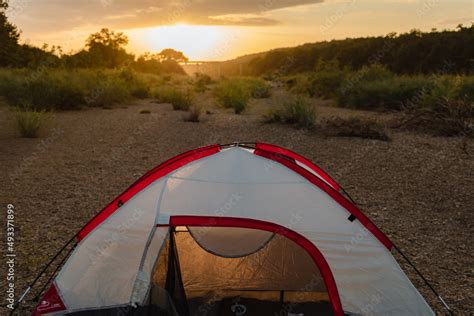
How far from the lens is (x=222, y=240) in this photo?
4234 millimetres

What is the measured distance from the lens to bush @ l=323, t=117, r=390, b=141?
1175cm

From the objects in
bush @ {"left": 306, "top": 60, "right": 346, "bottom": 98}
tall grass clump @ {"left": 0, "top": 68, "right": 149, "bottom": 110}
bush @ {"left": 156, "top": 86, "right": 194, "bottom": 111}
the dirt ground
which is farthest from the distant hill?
the dirt ground

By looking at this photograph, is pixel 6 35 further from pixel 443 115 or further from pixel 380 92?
pixel 380 92

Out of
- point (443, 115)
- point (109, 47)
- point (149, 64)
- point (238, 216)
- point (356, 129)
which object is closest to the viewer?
point (238, 216)

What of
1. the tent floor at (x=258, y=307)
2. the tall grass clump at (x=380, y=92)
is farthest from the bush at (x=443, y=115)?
the tent floor at (x=258, y=307)

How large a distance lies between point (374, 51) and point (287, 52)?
29.3 m

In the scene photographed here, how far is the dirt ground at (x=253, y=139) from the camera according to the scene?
521 centimetres

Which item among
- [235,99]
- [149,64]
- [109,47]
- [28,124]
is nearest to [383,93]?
[235,99]

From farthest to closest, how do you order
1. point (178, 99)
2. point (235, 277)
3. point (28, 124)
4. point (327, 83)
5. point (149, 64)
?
1. point (149, 64)
2. point (327, 83)
3. point (178, 99)
4. point (28, 124)
5. point (235, 277)

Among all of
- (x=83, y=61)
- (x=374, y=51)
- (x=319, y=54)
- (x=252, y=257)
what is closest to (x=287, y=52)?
(x=319, y=54)

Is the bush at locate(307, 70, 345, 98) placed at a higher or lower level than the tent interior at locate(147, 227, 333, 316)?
higher

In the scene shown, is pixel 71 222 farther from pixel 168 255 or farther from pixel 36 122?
pixel 36 122

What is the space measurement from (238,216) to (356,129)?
9074mm

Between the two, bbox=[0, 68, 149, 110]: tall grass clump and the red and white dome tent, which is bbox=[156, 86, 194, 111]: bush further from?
the red and white dome tent
